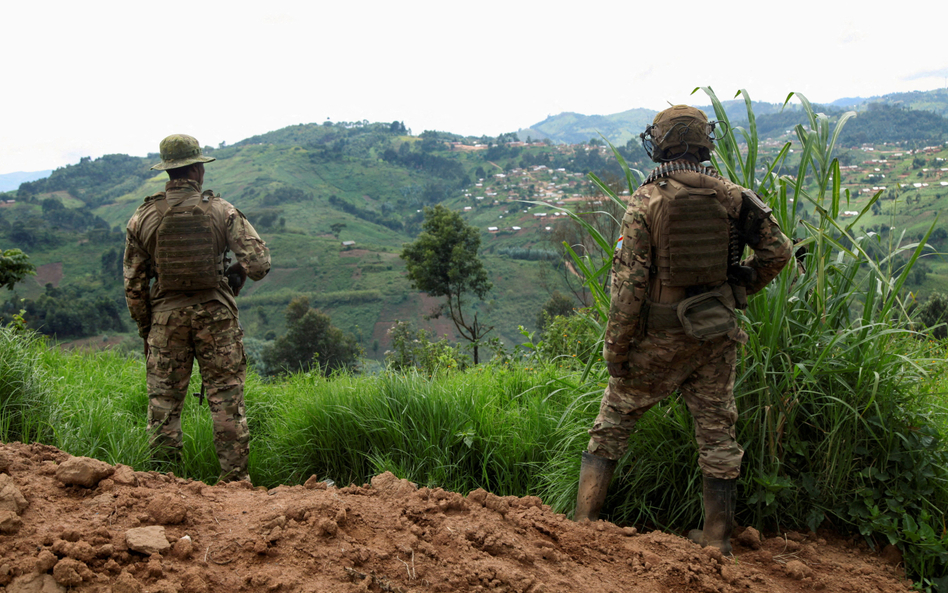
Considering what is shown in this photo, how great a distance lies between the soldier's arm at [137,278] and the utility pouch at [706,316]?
9.47 feet

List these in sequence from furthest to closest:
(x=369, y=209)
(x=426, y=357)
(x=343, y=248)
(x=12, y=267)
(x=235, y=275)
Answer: (x=369, y=209)
(x=343, y=248)
(x=426, y=357)
(x=12, y=267)
(x=235, y=275)

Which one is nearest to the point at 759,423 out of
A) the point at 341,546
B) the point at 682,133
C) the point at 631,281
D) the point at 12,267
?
the point at 631,281

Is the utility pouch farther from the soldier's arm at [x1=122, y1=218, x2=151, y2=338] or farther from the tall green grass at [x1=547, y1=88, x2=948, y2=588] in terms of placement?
the soldier's arm at [x1=122, y1=218, x2=151, y2=338]

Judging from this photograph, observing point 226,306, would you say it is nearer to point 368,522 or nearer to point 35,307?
point 368,522

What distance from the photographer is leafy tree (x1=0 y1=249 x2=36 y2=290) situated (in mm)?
5109

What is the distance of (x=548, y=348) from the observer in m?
5.87

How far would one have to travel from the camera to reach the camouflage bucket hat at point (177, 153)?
317 cm

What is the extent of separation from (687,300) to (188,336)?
2632 mm

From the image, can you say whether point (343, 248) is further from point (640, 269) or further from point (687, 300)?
point (687, 300)

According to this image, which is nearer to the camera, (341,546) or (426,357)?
(341,546)

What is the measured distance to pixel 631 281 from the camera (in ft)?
7.61

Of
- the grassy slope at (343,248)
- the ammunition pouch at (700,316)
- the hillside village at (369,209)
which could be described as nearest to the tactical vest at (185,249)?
the hillside village at (369,209)

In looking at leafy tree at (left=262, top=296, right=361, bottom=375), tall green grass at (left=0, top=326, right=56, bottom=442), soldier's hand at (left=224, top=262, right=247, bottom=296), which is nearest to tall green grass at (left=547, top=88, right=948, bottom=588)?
soldier's hand at (left=224, top=262, right=247, bottom=296)

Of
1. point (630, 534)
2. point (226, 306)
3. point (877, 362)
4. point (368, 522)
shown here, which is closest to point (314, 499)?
point (368, 522)
